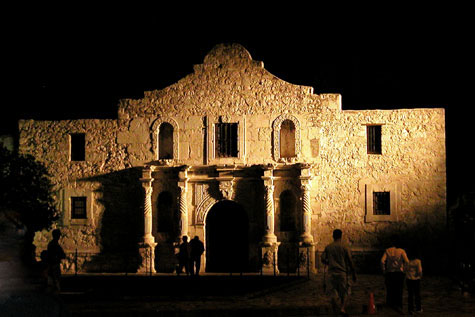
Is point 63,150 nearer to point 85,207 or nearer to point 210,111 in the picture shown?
point 85,207

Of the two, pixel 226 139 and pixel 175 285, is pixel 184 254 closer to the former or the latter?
pixel 175 285

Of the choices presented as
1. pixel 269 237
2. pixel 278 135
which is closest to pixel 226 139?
pixel 278 135

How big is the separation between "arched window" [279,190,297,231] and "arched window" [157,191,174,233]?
4.38m

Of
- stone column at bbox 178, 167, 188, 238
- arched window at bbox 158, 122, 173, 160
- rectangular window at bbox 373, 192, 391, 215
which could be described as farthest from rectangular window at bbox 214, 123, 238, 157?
rectangular window at bbox 373, 192, 391, 215

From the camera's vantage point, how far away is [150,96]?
27797 millimetres

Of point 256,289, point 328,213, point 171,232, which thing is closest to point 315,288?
point 256,289

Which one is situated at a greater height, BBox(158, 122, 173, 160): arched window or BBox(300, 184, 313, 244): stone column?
BBox(158, 122, 173, 160): arched window

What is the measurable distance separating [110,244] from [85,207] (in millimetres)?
1868

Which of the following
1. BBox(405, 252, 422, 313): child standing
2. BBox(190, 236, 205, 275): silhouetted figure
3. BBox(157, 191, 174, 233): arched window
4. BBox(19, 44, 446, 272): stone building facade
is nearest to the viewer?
BBox(405, 252, 422, 313): child standing

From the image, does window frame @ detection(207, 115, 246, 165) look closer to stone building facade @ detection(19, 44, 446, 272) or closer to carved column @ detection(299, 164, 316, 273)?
stone building facade @ detection(19, 44, 446, 272)

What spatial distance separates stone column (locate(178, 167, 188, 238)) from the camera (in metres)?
26.4

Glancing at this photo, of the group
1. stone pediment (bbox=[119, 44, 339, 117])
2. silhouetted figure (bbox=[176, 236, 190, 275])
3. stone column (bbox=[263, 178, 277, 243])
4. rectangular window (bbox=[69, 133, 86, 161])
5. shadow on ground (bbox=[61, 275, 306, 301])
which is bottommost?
shadow on ground (bbox=[61, 275, 306, 301])

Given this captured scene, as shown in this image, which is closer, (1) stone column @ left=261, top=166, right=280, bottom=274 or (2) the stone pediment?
(1) stone column @ left=261, top=166, right=280, bottom=274

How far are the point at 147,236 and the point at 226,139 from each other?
4.91 m
